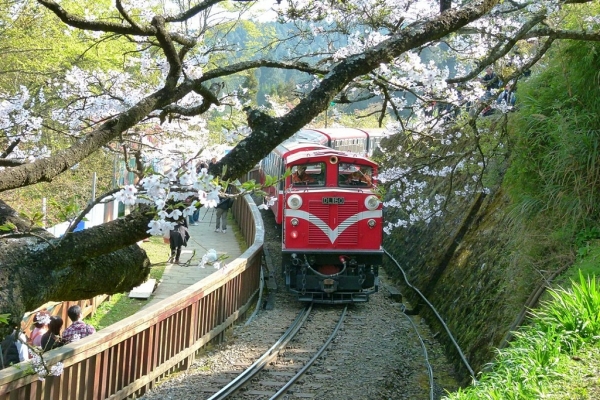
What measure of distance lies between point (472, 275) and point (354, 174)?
10.9ft

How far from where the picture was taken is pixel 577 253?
23.9 feet

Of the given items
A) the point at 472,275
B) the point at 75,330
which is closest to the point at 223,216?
the point at 472,275

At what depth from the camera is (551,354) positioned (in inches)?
201

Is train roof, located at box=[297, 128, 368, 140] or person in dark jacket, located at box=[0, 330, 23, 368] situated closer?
person in dark jacket, located at box=[0, 330, 23, 368]

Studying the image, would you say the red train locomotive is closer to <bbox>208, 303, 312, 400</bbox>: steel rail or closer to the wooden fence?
<bbox>208, 303, 312, 400</bbox>: steel rail

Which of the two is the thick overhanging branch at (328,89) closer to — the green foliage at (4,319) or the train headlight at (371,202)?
the green foliage at (4,319)

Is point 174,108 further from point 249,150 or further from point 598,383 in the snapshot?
point 598,383

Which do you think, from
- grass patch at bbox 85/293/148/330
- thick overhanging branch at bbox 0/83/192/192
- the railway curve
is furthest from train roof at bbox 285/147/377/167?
thick overhanging branch at bbox 0/83/192/192

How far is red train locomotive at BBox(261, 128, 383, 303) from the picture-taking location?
1326 centimetres

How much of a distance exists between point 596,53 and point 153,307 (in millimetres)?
6160

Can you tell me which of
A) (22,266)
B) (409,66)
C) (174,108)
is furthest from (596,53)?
(22,266)

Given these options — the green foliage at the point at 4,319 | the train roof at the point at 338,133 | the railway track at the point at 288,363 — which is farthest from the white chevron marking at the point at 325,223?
the green foliage at the point at 4,319

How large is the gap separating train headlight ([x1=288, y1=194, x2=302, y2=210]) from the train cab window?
0.49 metres

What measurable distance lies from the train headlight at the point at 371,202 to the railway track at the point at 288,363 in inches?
82.6
